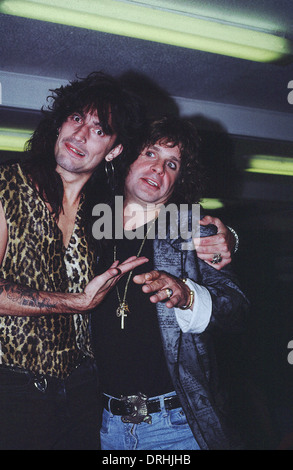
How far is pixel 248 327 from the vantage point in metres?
5.37

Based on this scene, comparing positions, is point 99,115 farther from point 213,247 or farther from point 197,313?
point 197,313

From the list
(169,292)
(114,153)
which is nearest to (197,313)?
(169,292)

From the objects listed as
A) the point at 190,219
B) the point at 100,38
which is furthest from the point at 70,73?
the point at 190,219

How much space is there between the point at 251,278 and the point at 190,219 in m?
3.97

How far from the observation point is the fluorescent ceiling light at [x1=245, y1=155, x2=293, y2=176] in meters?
6.09

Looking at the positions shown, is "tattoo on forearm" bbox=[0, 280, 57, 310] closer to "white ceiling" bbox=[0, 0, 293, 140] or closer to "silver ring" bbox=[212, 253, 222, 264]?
"silver ring" bbox=[212, 253, 222, 264]

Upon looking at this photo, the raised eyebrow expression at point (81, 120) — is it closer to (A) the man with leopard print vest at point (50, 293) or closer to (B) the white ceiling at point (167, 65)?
(A) the man with leopard print vest at point (50, 293)

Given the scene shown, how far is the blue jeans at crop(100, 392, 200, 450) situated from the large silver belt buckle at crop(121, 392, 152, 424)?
0.07ft

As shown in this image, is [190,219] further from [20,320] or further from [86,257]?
[20,320]

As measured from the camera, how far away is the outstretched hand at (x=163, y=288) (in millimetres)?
1403

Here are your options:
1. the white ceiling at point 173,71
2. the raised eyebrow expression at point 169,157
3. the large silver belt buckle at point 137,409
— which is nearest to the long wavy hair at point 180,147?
the raised eyebrow expression at point 169,157

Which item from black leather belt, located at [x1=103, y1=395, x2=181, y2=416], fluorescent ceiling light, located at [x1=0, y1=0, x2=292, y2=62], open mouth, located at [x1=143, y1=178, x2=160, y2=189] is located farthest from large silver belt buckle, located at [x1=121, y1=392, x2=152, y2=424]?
fluorescent ceiling light, located at [x1=0, y1=0, x2=292, y2=62]

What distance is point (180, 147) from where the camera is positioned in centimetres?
214

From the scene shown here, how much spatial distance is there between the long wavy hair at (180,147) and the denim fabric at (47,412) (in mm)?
972
